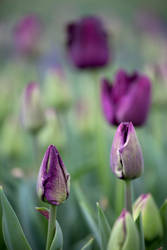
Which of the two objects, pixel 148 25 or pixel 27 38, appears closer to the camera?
pixel 27 38

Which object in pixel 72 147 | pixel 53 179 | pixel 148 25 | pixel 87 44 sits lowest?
pixel 72 147

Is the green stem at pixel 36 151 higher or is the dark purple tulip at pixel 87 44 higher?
the dark purple tulip at pixel 87 44

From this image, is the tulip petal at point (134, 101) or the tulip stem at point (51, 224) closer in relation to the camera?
the tulip stem at point (51, 224)

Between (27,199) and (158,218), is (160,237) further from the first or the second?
(27,199)

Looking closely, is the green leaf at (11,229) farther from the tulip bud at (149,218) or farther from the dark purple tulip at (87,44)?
the dark purple tulip at (87,44)

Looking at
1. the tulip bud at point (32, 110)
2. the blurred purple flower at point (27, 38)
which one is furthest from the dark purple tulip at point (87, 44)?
the blurred purple flower at point (27, 38)

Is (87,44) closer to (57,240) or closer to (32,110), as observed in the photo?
(32,110)

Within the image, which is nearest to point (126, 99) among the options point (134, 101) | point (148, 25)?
point (134, 101)

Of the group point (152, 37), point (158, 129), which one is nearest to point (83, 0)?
point (152, 37)
